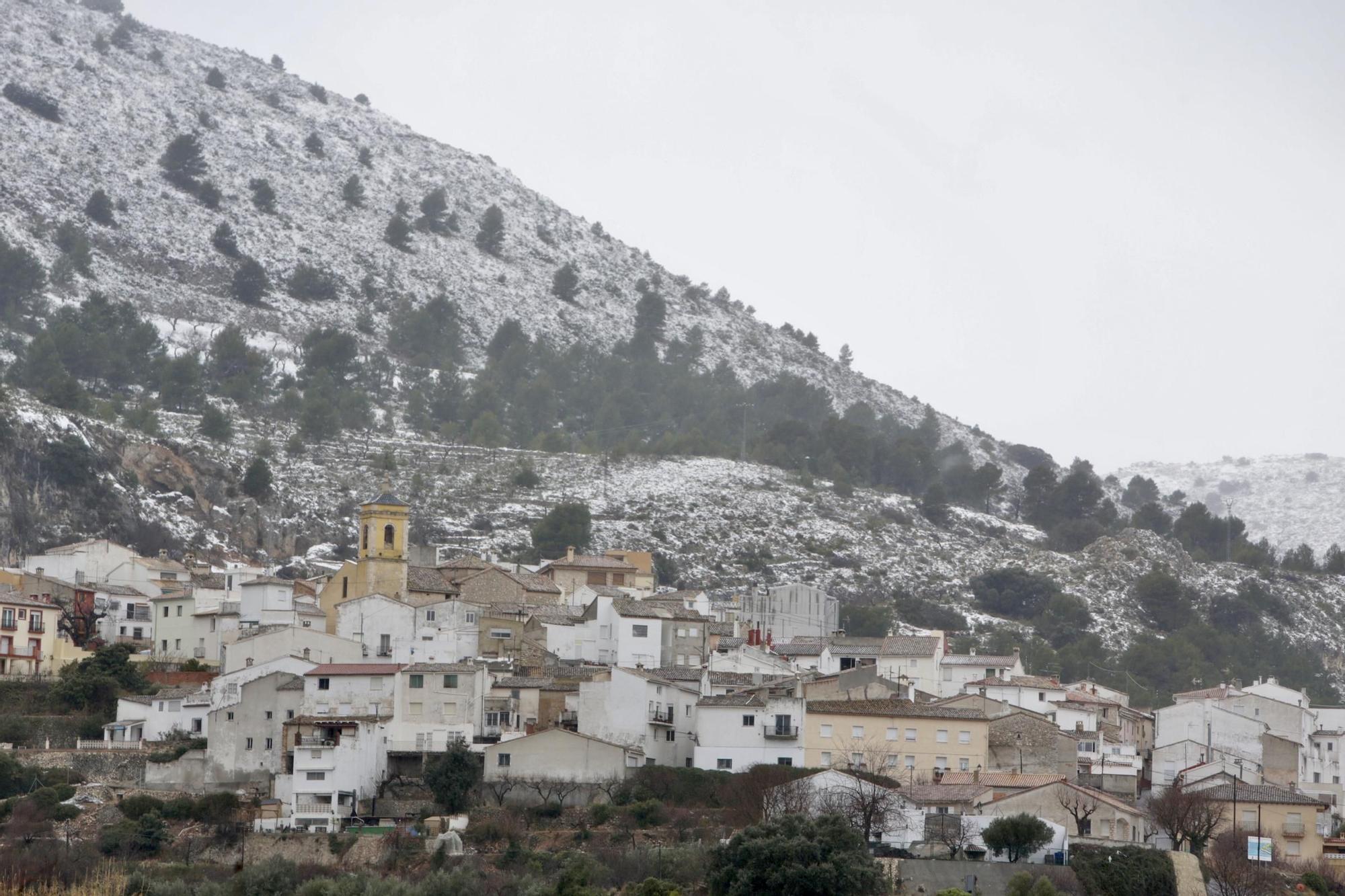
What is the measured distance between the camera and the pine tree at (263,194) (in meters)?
193

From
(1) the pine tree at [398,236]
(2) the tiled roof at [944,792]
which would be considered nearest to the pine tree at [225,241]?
(1) the pine tree at [398,236]

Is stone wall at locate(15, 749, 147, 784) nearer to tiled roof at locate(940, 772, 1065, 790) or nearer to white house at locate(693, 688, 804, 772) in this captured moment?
white house at locate(693, 688, 804, 772)

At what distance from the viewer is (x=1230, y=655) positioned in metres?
124

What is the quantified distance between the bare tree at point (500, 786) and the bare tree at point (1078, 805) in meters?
14.9

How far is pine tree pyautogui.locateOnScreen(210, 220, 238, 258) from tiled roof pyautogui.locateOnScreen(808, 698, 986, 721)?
116 m

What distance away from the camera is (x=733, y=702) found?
71000 mm

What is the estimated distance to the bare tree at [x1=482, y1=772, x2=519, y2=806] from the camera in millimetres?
66188

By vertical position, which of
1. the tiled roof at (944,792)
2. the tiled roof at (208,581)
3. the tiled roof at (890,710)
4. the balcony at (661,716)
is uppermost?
the tiled roof at (208,581)

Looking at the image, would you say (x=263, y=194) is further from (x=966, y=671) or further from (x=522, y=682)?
(x=522, y=682)

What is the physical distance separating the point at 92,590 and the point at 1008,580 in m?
58.5

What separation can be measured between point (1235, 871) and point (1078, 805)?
4.81m

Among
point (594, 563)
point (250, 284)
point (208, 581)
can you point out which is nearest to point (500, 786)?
point (208, 581)

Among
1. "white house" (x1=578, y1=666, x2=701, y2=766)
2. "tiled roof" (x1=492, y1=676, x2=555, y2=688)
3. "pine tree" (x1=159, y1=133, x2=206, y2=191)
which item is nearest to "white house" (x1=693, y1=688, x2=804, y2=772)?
"white house" (x1=578, y1=666, x2=701, y2=766)

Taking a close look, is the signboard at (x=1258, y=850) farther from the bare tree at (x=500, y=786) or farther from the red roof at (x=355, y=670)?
the red roof at (x=355, y=670)
